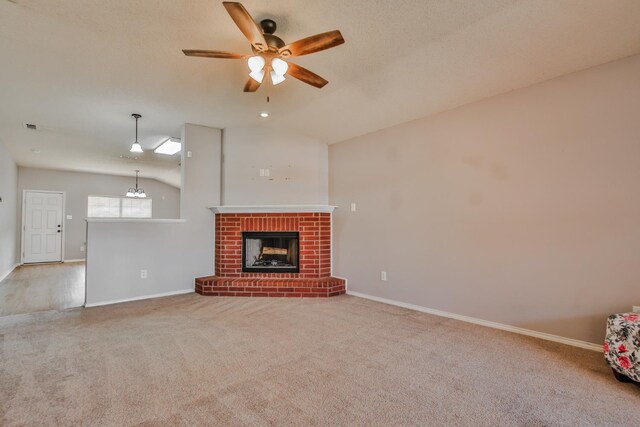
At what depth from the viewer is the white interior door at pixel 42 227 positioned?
7.53 m

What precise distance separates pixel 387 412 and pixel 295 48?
2.32 meters

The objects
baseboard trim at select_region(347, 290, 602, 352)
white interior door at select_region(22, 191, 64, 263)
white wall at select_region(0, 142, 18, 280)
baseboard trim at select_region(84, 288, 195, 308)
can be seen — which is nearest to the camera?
baseboard trim at select_region(347, 290, 602, 352)

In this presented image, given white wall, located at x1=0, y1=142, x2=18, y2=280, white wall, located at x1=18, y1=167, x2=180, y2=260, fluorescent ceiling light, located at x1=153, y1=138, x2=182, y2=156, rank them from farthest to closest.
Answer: white wall, located at x1=18, y1=167, x2=180, y2=260 → white wall, located at x1=0, y1=142, x2=18, y2=280 → fluorescent ceiling light, located at x1=153, y1=138, x2=182, y2=156

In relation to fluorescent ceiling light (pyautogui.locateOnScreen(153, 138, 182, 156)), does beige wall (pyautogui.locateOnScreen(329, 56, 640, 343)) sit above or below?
below

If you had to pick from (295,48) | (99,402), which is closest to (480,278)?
(295,48)

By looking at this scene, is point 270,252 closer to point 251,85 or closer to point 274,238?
point 274,238

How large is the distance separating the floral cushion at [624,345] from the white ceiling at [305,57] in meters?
2.03

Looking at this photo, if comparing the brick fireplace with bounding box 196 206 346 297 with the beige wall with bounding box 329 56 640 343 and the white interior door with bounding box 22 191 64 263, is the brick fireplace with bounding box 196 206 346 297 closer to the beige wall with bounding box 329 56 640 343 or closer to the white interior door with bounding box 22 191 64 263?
the beige wall with bounding box 329 56 640 343

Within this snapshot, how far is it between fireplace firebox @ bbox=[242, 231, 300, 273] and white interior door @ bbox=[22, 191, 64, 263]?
6467 millimetres

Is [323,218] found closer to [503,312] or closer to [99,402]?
[503,312]

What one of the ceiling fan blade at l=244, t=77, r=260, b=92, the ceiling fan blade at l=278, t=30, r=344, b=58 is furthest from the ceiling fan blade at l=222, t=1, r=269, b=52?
the ceiling fan blade at l=244, t=77, r=260, b=92

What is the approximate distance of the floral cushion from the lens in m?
1.98

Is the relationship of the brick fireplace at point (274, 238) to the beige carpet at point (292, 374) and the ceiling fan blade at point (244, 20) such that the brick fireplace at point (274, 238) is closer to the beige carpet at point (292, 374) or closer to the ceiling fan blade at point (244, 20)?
the beige carpet at point (292, 374)

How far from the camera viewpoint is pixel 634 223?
246 cm
